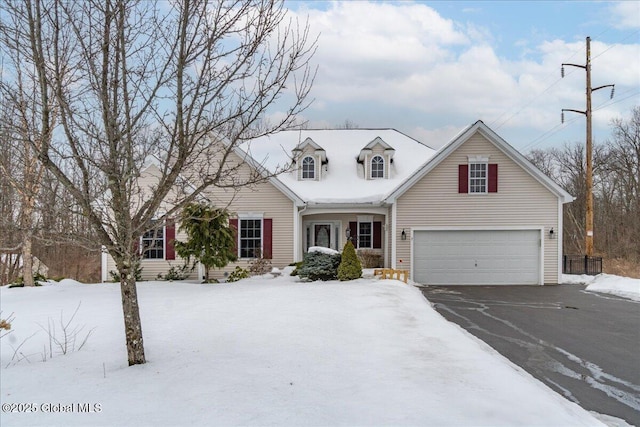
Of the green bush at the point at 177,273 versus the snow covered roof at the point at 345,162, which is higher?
the snow covered roof at the point at 345,162

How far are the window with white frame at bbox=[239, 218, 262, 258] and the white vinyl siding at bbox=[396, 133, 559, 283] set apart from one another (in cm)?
518

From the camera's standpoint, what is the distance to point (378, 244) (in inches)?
731

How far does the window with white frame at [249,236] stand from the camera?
17.1 m

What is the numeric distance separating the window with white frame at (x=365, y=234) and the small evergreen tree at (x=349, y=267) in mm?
4417

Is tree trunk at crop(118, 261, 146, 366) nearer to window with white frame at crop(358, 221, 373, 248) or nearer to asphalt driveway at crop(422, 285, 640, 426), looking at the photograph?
asphalt driveway at crop(422, 285, 640, 426)

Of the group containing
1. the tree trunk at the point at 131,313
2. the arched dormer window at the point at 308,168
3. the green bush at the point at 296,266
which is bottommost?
the green bush at the point at 296,266

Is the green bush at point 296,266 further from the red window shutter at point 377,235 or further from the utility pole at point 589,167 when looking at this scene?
the utility pole at point 589,167

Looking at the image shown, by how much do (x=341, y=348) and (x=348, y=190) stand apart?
1250cm

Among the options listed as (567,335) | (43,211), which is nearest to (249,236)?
(567,335)

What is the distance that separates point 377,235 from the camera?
61.2 feet

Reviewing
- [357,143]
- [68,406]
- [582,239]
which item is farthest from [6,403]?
[582,239]

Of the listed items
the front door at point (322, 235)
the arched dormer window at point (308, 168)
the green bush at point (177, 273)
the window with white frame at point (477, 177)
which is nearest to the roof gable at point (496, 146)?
the window with white frame at point (477, 177)

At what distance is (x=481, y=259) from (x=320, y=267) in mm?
6294

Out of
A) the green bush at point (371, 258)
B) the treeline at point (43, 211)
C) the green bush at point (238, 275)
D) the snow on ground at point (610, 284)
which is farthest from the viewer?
the green bush at point (371, 258)
